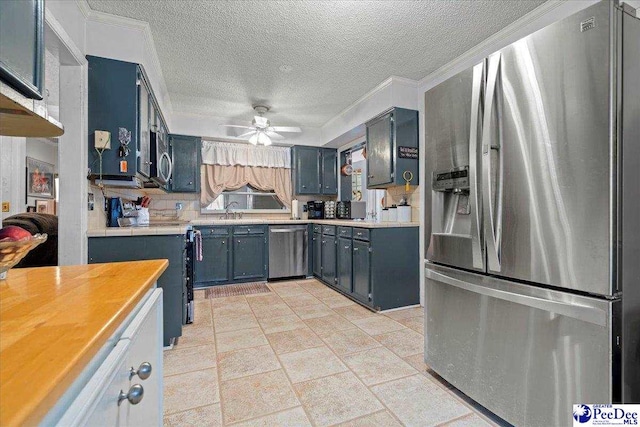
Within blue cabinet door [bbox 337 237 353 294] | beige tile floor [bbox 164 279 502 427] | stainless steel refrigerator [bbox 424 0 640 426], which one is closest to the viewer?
stainless steel refrigerator [bbox 424 0 640 426]

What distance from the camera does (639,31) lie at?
121 cm

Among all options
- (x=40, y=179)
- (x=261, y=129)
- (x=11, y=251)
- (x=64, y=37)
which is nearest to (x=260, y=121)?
(x=261, y=129)

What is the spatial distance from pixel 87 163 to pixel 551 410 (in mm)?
3143

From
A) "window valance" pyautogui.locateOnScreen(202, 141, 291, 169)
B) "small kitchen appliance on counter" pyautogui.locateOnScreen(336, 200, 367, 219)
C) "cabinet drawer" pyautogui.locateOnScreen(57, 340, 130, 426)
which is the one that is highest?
"window valance" pyautogui.locateOnScreen(202, 141, 291, 169)

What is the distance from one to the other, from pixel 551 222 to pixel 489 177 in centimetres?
35

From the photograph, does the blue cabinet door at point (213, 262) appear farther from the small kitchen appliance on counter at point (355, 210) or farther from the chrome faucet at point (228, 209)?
the small kitchen appliance on counter at point (355, 210)

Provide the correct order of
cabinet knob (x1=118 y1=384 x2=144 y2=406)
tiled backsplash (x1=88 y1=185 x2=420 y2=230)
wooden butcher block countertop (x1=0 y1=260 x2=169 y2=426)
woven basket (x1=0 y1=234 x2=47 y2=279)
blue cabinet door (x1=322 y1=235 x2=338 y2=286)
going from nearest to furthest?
1. wooden butcher block countertop (x1=0 y1=260 x2=169 y2=426)
2. cabinet knob (x1=118 y1=384 x2=144 y2=406)
3. woven basket (x1=0 y1=234 x2=47 y2=279)
4. tiled backsplash (x1=88 y1=185 x2=420 y2=230)
5. blue cabinet door (x1=322 y1=235 x2=338 y2=286)

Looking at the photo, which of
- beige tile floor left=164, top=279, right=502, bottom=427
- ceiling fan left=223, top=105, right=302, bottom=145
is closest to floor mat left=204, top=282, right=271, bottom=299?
beige tile floor left=164, top=279, right=502, bottom=427

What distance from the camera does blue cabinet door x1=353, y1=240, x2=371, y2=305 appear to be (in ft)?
10.8

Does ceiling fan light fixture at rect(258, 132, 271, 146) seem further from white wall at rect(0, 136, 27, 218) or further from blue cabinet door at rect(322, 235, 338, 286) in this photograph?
white wall at rect(0, 136, 27, 218)

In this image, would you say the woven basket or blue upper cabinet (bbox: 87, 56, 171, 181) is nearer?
the woven basket

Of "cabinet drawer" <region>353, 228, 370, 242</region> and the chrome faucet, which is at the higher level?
the chrome faucet

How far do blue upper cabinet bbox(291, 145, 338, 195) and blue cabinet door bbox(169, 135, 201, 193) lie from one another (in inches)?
63.1

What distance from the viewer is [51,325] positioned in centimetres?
55
